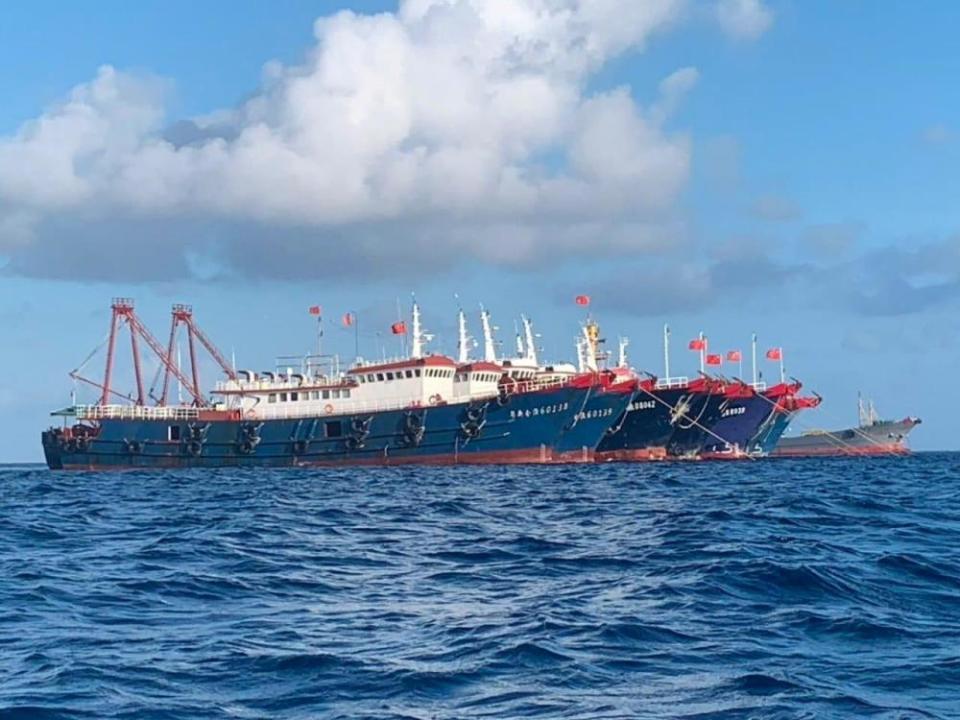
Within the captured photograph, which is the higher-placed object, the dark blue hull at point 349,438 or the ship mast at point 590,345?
the ship mast at point 590,345

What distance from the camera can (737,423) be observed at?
94.3 m

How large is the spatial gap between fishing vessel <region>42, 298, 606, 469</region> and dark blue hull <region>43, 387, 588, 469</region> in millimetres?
73

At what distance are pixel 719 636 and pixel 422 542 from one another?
1218 centimetres

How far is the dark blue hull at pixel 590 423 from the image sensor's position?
80312 mm

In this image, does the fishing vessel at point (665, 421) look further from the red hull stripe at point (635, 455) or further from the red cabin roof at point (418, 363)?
the red cabin roof at point (418, 363)

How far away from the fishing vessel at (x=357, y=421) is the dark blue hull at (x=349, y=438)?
0.24 feet

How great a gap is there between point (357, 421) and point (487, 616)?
69.0 m

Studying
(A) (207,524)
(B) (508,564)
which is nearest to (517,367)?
(A) (207,524)

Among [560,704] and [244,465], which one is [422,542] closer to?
[560,704]

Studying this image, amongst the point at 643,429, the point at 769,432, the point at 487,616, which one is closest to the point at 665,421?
the point at 643,429

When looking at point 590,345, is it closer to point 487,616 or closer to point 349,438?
point 349,438

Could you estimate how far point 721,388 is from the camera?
9094 cm

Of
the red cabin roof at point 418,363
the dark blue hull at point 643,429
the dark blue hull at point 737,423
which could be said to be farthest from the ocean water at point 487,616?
the dark blue hull at point 737,423

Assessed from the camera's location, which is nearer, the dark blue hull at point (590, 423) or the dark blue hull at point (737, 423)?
the dark blue hull at point (590, 423)
